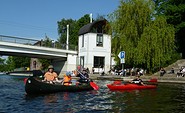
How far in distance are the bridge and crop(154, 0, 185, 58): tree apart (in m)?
18.8

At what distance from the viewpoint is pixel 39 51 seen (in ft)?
172

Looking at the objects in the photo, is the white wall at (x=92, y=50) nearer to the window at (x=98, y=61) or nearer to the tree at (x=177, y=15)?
the window at (x=98, y=61)

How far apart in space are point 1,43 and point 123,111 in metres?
36.4

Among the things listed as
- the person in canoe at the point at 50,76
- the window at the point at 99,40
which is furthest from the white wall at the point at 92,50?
the person in canoe at the point at 50,76

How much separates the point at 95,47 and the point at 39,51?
10622 millimetres

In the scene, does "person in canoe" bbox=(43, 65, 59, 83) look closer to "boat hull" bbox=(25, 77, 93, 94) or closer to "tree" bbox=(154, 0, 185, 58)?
"boat hull" bbox=(25, 77, 93, 94)

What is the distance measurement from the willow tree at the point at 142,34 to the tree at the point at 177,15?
21.7 ft

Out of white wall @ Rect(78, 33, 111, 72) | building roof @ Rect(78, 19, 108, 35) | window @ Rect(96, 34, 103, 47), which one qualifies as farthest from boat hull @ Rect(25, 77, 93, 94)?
window @ Rect(96, 34, 103, 47)

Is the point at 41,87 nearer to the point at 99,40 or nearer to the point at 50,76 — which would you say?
the point at 50,76

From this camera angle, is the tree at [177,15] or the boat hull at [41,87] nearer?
the boat hull at [41,87]

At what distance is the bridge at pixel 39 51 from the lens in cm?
4791

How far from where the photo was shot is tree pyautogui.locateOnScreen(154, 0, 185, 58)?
47531 mm

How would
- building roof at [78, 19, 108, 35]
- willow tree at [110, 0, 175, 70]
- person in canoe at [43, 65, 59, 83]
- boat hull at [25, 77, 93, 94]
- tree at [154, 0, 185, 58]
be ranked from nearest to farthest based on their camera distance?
boat hull at [25, 77, 93, 94] < person in canoe at [43, 65, 59, 83] < willow tree at [110, 0, 175, 70] < tree at [154, 0, 185, 58] < building roof at [78, 19, 108, 35]

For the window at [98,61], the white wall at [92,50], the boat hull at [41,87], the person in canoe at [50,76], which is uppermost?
the white wall at [92,50]
